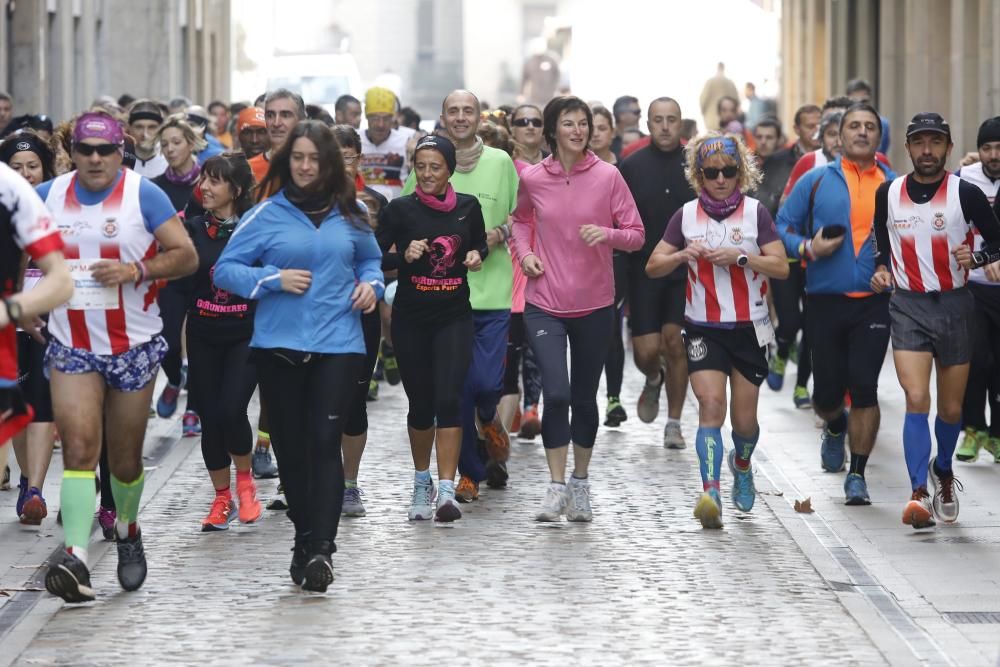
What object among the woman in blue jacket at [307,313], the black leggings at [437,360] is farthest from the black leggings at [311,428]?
the black leggings at [437,360]

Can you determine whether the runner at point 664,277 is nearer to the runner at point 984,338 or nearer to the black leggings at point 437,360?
the runner at point 984,338

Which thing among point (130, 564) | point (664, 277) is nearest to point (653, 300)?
point (664, 277)

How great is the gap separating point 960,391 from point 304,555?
3.40 m

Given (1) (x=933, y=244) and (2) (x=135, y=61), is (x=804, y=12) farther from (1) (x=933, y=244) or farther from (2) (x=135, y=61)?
(1) (x=933, y=244)

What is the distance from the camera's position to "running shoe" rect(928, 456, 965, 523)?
10680mm

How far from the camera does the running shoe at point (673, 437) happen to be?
13.7 m

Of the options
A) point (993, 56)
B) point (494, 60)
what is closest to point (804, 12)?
point (494, 60)

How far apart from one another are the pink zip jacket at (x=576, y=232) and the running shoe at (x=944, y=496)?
70.5 inches

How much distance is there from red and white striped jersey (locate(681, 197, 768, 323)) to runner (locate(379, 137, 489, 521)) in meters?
1.06

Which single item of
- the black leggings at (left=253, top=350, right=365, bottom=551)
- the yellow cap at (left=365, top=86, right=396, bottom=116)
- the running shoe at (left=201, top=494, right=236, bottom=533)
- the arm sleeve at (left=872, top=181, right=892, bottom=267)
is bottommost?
the running shoe at (left=201, top=494, right=236, bottom=533)

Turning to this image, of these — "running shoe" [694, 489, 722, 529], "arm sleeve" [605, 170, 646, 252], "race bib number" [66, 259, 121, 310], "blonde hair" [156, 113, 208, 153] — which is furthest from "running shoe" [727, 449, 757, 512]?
"blonde hair" [156, 113, 208, 153]

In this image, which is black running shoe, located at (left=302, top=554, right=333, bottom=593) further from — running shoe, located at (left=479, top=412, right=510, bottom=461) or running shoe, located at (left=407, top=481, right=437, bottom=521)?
running shoe, located at (left=479, top=412, right=510, bottom=461)

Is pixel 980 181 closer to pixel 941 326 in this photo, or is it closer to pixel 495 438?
pixel 941 326

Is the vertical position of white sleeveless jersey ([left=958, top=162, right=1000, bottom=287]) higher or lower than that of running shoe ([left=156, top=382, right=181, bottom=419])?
higher
